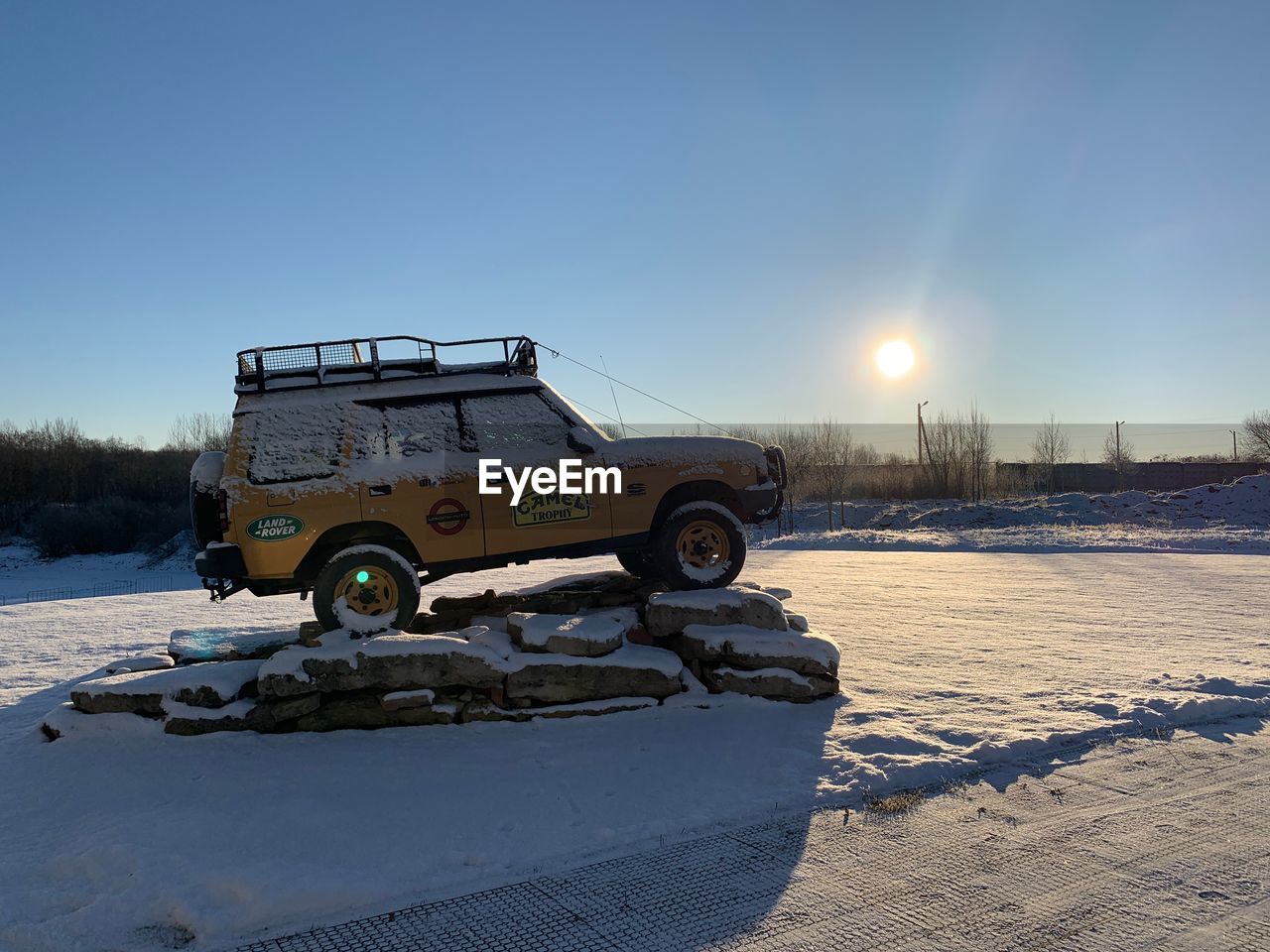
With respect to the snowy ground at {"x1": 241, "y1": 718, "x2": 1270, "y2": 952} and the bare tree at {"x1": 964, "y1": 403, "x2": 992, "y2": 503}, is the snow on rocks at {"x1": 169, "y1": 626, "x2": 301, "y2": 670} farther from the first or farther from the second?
the bare tree at {"x1": 964, "y1": 403, "x2": 992, "y2": 503}

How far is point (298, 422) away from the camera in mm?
7098

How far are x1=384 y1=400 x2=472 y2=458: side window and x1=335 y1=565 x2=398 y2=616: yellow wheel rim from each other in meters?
1.06

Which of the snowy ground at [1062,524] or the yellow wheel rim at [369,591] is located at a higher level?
the yellow wheel rim at [369,591]

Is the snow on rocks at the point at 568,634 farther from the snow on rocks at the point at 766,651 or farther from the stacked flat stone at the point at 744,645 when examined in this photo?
the snow on rocks at the point at 766,651

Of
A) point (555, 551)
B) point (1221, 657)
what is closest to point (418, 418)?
point (555, 551)

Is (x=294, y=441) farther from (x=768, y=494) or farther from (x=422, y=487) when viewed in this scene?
(x=768, y=494)

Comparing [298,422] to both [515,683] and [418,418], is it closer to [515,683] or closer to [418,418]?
[418,418]

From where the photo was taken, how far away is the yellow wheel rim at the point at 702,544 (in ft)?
25.9

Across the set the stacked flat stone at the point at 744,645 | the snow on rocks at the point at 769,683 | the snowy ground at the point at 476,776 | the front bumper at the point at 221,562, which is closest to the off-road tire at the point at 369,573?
the front bumper at the point at 221,562

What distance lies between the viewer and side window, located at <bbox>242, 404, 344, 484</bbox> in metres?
6.93

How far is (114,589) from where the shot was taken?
2809 centimetres

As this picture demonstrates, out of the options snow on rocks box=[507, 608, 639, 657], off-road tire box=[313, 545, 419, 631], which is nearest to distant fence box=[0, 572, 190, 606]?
off-road tire box=[313, 545, 419, 631]

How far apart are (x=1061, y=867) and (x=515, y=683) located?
3922 millimetres

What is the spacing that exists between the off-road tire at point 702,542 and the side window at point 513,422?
1.30 m
